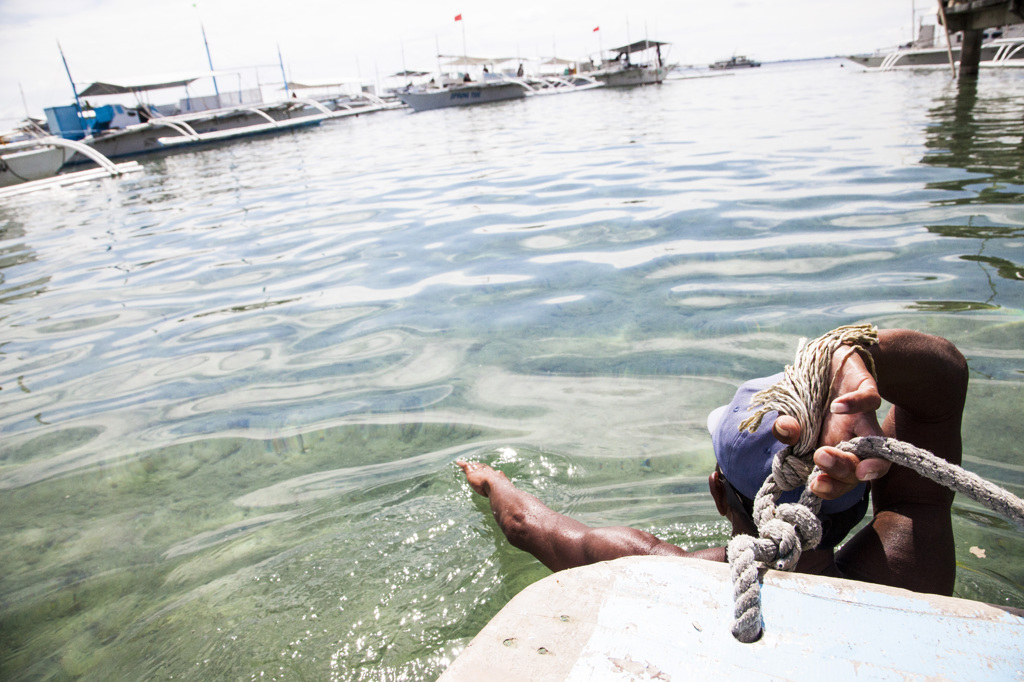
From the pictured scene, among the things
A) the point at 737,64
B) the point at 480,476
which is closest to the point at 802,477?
the point at 480,476

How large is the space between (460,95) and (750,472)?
44.7 m

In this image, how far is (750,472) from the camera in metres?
1.78

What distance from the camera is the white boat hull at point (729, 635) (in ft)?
3.70

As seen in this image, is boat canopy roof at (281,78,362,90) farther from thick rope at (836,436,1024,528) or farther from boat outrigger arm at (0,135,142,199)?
thick rope at (836,436,1024,528)

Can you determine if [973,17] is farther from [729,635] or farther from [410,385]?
[729,635]

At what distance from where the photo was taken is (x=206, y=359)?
14.4ft

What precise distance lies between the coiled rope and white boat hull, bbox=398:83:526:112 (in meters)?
43.5

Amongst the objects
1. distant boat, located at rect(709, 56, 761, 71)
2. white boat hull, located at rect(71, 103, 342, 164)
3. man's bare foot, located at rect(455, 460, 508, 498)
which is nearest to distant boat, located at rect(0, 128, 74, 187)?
white boat hull, located at rect(71, 103, 342, 164)

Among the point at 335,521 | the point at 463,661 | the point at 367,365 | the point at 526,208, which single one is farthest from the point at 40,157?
the point at 463,661

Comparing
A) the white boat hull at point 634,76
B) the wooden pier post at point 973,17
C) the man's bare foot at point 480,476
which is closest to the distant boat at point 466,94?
the white boat hull at point 634,76

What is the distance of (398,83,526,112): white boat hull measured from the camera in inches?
1633

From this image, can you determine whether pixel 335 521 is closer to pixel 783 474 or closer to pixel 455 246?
pixel 783 474

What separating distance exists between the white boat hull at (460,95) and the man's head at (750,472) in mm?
43068

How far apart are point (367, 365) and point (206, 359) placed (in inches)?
50.3
